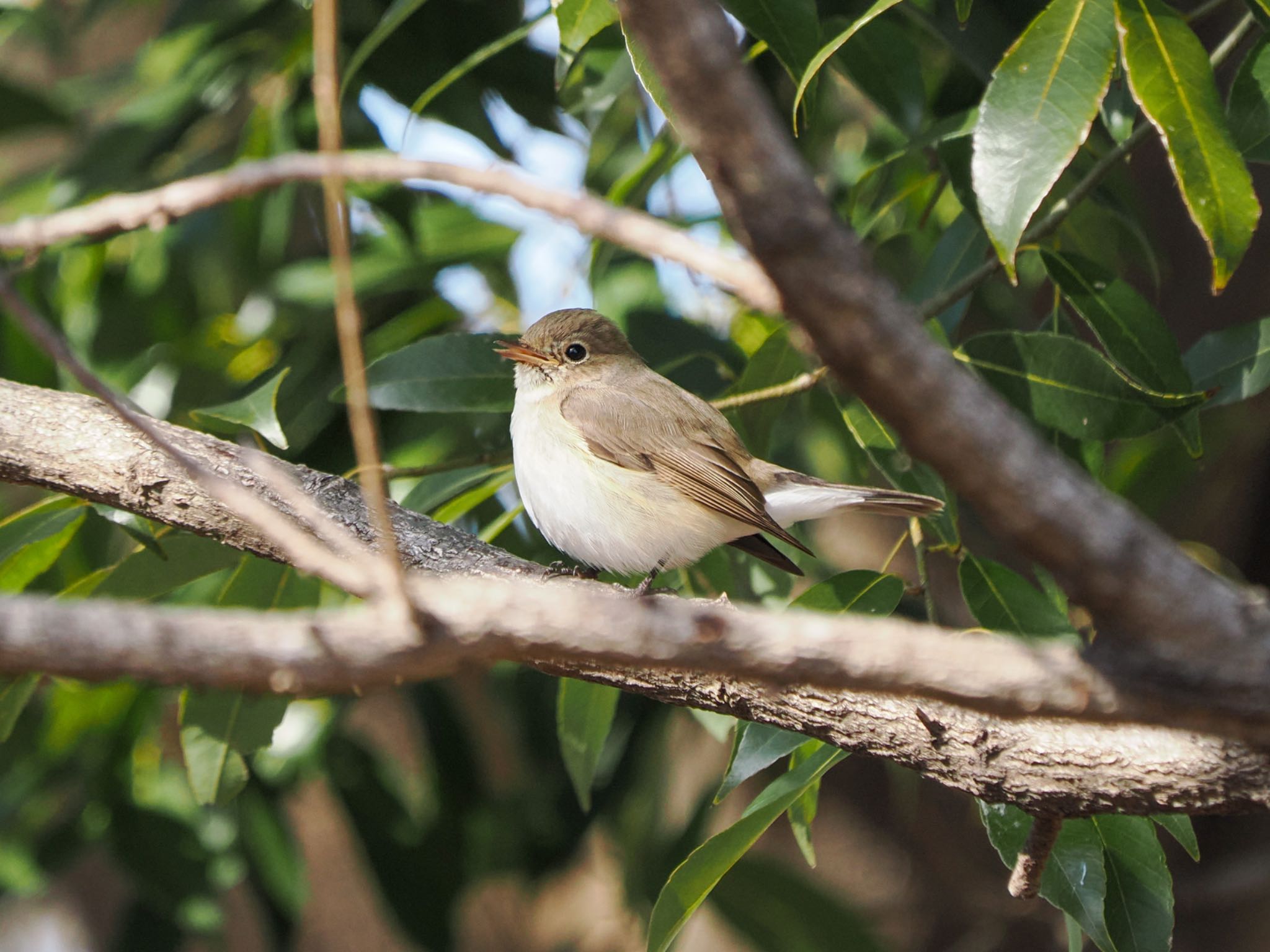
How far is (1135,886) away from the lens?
226 centimetres

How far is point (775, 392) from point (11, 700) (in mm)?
2115

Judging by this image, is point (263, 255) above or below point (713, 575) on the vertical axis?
above

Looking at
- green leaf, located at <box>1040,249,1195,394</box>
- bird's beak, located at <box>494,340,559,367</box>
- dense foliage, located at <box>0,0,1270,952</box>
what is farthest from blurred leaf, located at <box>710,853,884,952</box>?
green leaf, located at <box>1040,249,1195,394</box>

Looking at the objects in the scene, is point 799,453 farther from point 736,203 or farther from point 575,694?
point 736,203

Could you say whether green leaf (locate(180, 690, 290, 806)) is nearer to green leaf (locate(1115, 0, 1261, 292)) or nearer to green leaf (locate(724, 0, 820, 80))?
green leaf (locate(724, 0, 820, 80))

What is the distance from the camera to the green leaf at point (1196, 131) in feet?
6.65

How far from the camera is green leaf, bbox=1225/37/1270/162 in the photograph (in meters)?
2.41

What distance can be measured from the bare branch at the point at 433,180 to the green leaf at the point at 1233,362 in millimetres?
1807

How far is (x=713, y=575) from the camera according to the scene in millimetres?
3484

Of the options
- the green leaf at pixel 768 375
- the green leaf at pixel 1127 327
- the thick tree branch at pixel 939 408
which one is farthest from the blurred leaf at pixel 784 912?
the thick tree branch at pixel 939 408

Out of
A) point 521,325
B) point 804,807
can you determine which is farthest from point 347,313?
point 521,325

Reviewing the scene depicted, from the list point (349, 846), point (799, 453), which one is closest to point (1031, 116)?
point (799, 453)

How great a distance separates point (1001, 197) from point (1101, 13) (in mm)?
425

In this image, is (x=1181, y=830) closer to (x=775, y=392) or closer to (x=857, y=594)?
(x=857, y=594)
